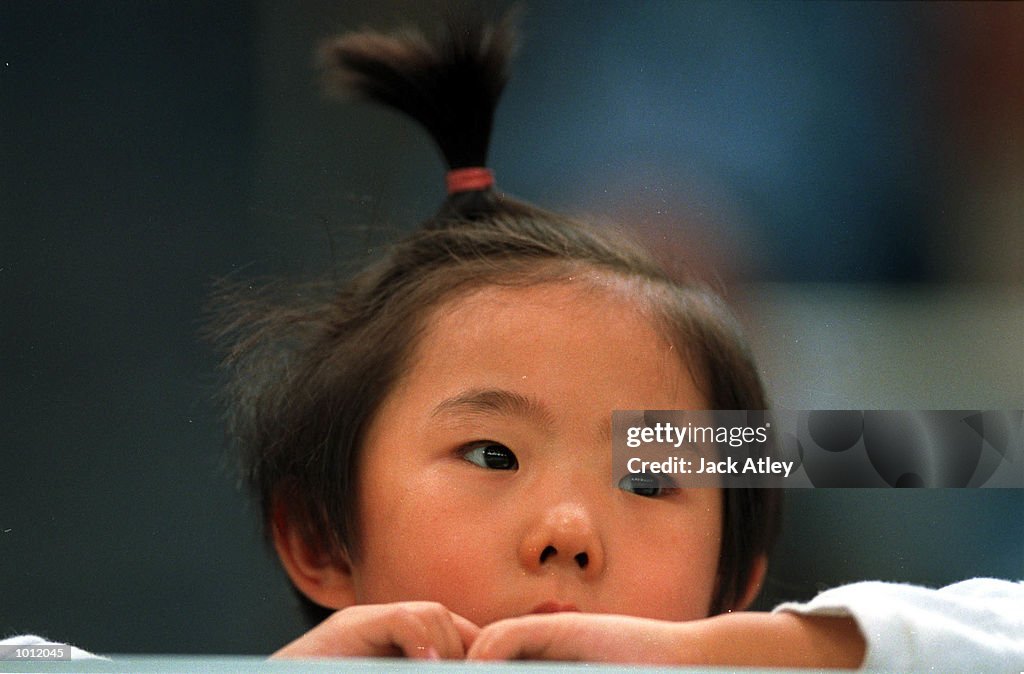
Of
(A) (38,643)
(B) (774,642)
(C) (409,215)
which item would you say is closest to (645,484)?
(B) (774,642)

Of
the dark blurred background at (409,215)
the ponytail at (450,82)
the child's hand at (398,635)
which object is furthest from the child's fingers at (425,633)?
the ponytail at (450,82)

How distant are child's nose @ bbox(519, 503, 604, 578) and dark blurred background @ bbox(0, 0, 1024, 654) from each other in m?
0.12

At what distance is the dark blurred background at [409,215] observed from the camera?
77 centimetres

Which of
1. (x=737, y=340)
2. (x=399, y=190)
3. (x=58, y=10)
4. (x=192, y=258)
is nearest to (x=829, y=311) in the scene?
(x=737, y=340)

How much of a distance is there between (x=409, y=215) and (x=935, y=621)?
0.39 m

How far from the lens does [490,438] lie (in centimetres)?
76

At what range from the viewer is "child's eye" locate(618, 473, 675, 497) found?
2.48 feet

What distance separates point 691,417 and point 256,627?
29 centimetres

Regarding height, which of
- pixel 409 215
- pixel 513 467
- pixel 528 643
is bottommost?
pixel 528 643

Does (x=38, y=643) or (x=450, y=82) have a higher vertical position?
(x=450, y=82)

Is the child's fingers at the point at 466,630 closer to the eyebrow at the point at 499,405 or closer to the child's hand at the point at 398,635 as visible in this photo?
the child's hand at the point at 398,635

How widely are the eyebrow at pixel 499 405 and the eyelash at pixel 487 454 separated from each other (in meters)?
0.02

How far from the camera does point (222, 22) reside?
814mm

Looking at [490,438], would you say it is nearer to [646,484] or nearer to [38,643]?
[646,484]
